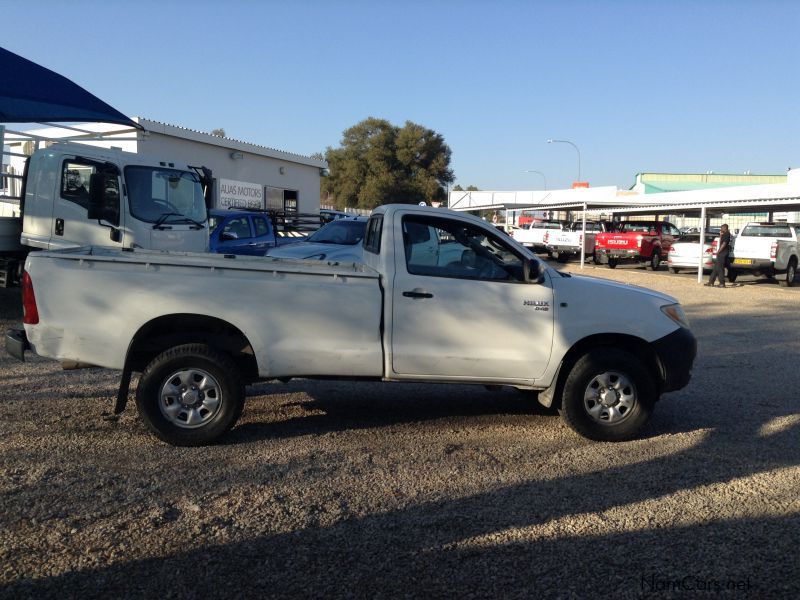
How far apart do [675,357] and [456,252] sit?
2.00 meters

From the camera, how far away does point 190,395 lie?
5617mm

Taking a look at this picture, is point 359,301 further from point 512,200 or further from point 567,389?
point 512,200

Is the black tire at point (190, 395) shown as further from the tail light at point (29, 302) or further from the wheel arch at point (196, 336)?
the tail light at point (29, 302)

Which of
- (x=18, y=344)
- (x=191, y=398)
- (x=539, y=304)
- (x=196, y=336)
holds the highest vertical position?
(x=539, y=304)

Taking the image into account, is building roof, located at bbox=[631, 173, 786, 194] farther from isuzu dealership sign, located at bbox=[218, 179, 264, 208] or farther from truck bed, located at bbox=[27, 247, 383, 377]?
truck bed, located at bbox=[27, 247, 383, 377]

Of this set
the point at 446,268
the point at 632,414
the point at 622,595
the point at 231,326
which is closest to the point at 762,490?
the point at 632,414

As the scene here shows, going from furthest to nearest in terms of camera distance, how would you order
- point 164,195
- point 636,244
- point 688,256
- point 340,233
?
point 636,244 → point 688,256 → point 340,233 → point 164,195

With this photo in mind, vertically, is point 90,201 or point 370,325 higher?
point 90,201

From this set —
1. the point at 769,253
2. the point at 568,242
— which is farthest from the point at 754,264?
the point at 568,242

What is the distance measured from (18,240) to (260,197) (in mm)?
16686

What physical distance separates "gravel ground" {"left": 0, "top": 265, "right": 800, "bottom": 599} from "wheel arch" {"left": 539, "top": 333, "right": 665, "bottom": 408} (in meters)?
0.40

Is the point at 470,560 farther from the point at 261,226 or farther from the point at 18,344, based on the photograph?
the point at 261,226

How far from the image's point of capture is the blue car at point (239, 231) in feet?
49.9

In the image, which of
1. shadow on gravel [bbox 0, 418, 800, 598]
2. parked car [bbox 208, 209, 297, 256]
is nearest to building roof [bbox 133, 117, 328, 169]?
parked car [bbox 208, 209, 297, 256]
